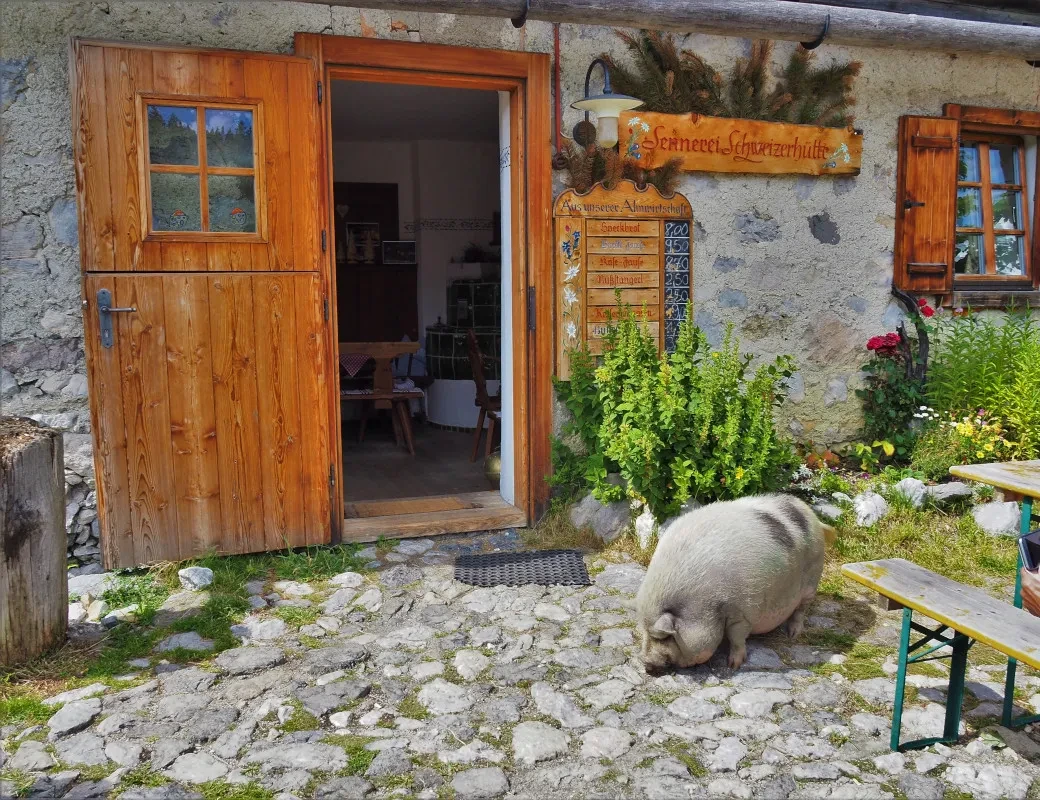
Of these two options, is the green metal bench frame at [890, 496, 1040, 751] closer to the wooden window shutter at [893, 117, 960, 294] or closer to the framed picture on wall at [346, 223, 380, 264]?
the wooden window shutter at [893, 117, 960, 294]

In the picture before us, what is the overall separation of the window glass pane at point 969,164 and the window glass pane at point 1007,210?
0.24 m

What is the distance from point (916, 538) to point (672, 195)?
2437 mm

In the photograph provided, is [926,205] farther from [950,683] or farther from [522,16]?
[950,683]

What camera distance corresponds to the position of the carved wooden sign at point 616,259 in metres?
5.30

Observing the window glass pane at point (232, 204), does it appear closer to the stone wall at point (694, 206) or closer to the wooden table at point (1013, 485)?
the stone wall at point (694, 206)

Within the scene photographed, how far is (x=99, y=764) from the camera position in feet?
9.48

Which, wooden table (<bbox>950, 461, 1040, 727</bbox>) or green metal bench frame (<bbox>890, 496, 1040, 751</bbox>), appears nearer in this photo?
green metal bench frame (<bbox>890, 496, 1040, 751</bbox>)

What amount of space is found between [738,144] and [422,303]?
4.93 metres

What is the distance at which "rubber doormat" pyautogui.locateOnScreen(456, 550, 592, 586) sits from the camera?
181 inches

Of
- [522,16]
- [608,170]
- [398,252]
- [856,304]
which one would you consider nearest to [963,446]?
[856,304]

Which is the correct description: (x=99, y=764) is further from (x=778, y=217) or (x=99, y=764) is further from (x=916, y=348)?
(x=916, y=348)

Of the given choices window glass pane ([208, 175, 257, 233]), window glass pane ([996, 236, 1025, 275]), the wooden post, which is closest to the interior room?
window glass pane ([208, 175, 257, 233])

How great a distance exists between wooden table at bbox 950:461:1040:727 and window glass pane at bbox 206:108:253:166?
3.63 metres

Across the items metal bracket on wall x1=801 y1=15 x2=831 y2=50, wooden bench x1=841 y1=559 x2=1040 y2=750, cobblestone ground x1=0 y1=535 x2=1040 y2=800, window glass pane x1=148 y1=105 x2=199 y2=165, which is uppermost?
metal bracket on wall x1=801 y1=15 x2=831 y2=50
